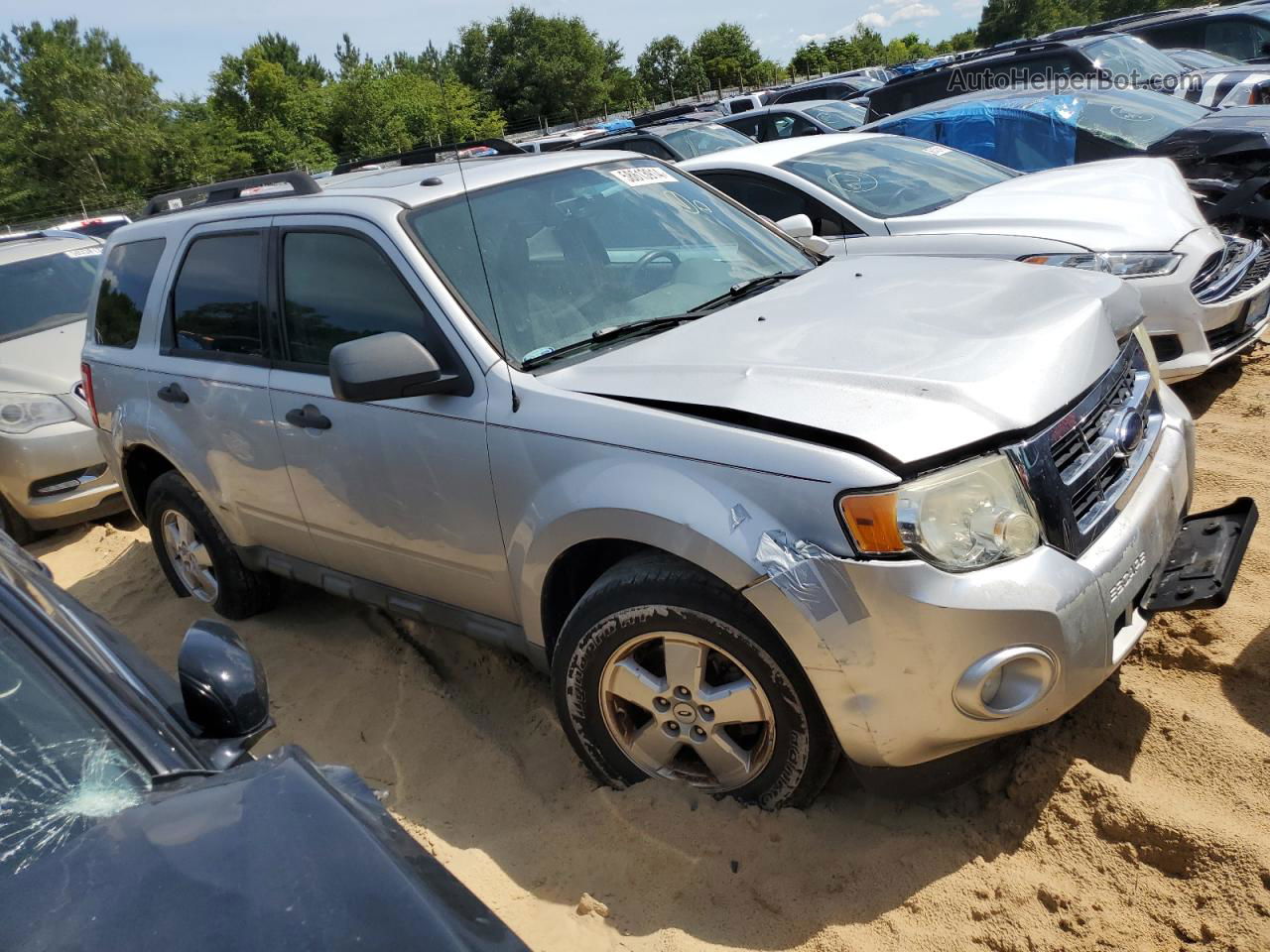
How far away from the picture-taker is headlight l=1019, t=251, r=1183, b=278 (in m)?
4.77

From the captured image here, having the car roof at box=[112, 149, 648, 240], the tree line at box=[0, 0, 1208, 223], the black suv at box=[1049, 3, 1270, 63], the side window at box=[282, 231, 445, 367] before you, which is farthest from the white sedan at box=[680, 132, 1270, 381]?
the tree line at box=[0, 0, 1208, 223]

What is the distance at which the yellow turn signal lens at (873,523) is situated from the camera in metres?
2.16

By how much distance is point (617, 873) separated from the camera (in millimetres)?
2611

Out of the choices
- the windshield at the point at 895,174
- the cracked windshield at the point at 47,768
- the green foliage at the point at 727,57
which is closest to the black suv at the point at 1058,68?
the windshield at the point at 895,174

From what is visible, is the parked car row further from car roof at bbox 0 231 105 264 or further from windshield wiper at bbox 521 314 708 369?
car roof at bbox 0 231 105 264

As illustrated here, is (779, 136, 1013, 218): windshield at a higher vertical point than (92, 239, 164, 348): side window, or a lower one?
lower

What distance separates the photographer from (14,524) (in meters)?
6.50

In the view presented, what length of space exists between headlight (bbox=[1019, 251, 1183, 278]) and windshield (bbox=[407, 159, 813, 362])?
186 centimetres

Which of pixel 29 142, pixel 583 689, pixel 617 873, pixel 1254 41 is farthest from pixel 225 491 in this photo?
pixel 29 142

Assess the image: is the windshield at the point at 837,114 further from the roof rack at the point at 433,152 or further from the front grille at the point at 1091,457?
the front grille at the point at 1091,457

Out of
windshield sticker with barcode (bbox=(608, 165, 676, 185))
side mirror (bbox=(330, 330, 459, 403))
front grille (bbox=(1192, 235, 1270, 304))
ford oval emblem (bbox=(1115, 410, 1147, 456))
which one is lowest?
front grille (bbox=(1192, 235, 1270, 304))

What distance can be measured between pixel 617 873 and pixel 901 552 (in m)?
1.17

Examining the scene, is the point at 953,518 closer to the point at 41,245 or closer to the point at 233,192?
the point at 233,192

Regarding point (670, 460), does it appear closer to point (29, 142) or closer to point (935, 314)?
point (935, 314)
